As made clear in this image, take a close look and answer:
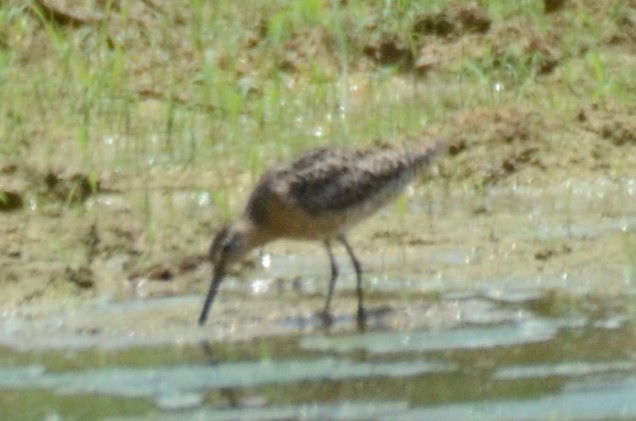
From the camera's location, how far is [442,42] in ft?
40.1

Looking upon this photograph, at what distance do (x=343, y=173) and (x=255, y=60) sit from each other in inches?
127

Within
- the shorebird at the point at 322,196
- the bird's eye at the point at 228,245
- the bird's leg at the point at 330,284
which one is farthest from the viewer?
the shorebird at the point at 322,196

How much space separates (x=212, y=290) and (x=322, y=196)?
873 mm

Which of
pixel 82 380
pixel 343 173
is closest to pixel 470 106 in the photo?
pixel 343 173

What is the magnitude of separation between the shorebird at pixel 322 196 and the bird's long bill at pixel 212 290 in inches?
10.1

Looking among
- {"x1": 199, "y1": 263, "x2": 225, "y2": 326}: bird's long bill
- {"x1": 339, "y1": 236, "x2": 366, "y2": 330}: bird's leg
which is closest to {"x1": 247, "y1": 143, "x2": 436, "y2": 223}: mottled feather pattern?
{"x1": 339, "y1": 236, "x2": 366, "y2": 330}: bird's leg

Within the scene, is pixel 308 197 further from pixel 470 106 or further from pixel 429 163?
pixel 470 106

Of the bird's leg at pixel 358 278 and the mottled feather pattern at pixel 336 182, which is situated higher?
the mottled feather pattern at pixel 336 182

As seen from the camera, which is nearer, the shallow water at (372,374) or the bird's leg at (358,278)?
the shallow water at (372,374)

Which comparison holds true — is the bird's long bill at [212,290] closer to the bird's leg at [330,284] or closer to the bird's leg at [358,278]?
the bird's leg at [330,284]

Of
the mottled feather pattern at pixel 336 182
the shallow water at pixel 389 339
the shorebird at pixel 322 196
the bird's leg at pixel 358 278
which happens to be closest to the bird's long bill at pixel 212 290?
the shallow water at pixel 389 339

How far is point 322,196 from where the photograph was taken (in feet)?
29.7

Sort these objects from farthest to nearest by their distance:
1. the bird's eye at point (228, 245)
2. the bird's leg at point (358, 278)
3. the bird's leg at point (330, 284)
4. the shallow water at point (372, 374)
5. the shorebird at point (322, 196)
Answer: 1. the shorebird at point (322, 196)
2. the bird's eye at point (228, 245)
3. the bird's leg at point (330, 284)
4. the bird's leg at point (358, 278)
5. the shallow water at point (372, 374)

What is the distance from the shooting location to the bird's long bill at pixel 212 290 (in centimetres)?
827
